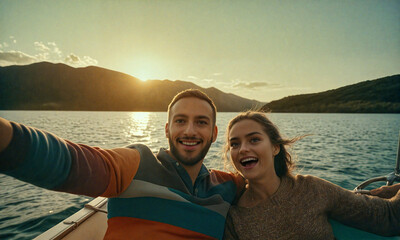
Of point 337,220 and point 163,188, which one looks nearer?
point 163,188

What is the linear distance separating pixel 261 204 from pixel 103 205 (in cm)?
313

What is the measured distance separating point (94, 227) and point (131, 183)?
2.13m

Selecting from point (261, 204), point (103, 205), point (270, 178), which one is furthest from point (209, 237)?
point (103, 205)

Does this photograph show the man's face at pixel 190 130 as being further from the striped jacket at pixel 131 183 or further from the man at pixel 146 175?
the striped jacket at pixel 131 183

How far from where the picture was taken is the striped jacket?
1.23m

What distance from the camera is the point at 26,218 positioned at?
6383 mm

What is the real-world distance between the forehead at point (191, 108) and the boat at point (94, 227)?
2117 mm

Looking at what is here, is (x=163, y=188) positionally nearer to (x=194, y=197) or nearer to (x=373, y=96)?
(x=194, y=197)

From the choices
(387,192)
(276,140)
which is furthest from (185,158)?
(387,192)

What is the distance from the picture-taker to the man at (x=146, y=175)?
123cm

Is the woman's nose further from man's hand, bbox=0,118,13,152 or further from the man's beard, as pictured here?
man's hand, bbox=0,118,13,152

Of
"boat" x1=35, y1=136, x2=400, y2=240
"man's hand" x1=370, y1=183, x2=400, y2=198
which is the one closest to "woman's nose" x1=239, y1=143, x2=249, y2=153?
"boat" x1=35, y1=136, x2=400, y2=240

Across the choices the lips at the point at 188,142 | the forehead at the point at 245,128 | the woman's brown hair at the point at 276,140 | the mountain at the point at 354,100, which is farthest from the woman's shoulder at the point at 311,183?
the mountain at the point at 354,100

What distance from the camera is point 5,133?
108cm
